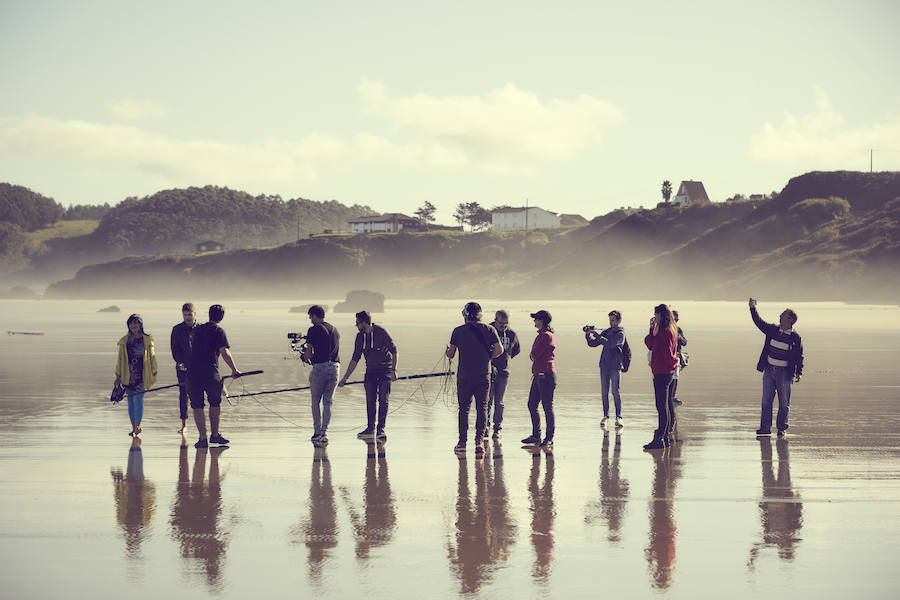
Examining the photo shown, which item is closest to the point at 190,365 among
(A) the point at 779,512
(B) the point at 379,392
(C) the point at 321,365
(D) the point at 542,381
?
(C) the point at 321,365

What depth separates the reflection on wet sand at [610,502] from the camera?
25.8 ft

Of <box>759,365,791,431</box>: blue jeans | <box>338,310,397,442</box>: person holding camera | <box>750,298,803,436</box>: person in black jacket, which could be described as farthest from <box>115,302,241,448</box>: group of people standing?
<box>750,298,803,436</box>: person in black jacket

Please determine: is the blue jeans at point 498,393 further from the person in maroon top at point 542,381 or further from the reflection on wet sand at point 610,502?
the reflection on wet sand at point 610,502

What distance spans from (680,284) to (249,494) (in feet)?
342

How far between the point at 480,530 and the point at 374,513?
1128 mm

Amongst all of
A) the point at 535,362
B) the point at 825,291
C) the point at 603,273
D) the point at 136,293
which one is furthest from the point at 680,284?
the point at 535,362

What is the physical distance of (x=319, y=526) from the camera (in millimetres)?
7789

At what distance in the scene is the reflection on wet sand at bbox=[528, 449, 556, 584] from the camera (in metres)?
6.63

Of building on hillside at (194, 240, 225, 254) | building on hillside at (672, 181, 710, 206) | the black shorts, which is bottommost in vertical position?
the black shorts

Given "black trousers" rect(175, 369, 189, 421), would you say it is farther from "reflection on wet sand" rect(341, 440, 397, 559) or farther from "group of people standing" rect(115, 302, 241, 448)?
"reflection on wet sand" rect(341, 440, 397, 559)

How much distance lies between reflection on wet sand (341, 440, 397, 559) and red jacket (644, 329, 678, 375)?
3.86m

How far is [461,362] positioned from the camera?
1142 cm

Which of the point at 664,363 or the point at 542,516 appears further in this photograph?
the point at 664,363

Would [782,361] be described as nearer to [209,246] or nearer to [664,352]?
[664,352]
